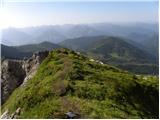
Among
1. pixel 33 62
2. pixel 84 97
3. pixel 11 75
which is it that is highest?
pixel 84 97

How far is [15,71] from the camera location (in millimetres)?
38594

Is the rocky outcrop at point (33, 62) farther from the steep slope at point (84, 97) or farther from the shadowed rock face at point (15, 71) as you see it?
the steep slope at point (84, 97)

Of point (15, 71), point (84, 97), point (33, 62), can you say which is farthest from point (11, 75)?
point (84, 97)

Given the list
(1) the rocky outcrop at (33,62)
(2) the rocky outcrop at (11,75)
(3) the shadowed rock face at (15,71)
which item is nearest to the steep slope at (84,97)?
(1) the rocky outcrop at (33,62)

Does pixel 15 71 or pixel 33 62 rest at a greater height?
pixel 33 62

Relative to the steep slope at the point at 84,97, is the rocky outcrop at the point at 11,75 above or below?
below

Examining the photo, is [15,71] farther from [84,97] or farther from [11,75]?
[84,97]

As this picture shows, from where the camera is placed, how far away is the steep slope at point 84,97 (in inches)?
590

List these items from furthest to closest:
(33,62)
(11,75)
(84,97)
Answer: (11,75) < (33,62) < (84,97)

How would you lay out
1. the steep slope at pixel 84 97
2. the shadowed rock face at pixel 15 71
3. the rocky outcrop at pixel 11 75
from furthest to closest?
the rocky outcrop at pixel 11 75, the shadowed rock face at pixel 15 71, the steep slope at pixel 84 97

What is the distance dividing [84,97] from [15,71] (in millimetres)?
22054

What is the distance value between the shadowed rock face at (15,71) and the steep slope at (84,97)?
928 centimetres

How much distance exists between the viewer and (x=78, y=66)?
24328 mm

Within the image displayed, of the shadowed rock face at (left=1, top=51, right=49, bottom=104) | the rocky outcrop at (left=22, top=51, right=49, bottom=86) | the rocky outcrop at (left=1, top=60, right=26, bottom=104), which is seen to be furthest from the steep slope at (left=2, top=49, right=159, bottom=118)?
the rocky outcrop at (left=1, top=60, right=26, bottom=104)
